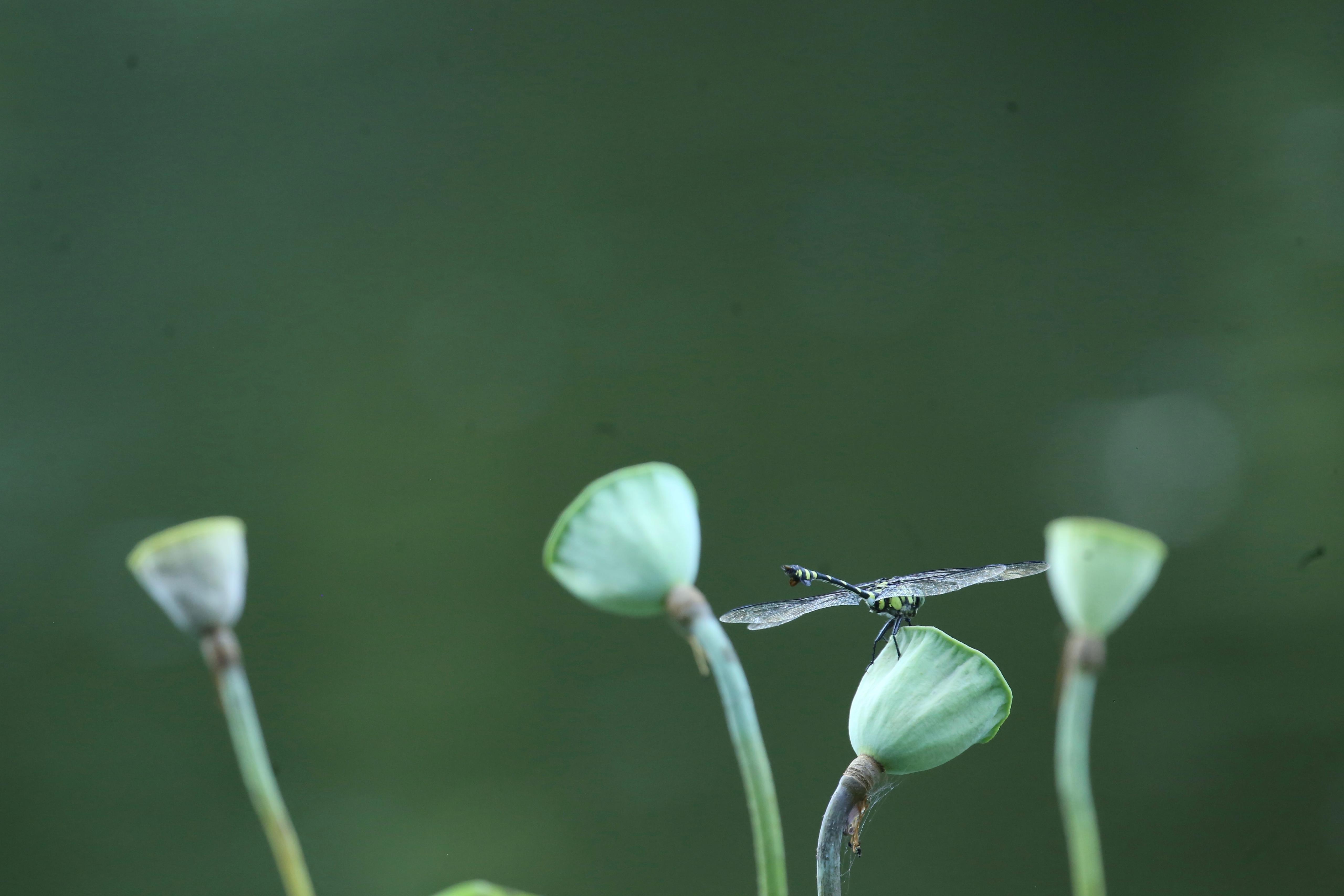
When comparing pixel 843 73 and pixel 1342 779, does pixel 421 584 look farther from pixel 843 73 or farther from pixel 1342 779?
pixel 1342 779

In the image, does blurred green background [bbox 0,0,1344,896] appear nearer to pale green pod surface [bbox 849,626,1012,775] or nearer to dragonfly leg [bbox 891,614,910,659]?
dragonfly leg [bbox 891,614,910,659]

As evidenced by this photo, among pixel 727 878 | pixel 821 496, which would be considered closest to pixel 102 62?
pixel 821 496

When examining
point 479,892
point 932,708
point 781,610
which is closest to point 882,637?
point 781,610

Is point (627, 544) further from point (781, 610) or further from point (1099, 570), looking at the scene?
point (781, 610)

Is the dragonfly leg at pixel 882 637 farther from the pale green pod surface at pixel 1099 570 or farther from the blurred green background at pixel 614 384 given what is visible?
the blurred green background at pixel 614 384

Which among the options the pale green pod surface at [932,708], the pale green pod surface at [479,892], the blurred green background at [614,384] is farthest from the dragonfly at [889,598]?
the blurred green background at [614,384]

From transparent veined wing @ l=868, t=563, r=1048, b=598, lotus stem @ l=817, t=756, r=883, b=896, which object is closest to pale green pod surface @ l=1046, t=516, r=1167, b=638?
lotus stem @ l=817, t=756, r=883, b=896
